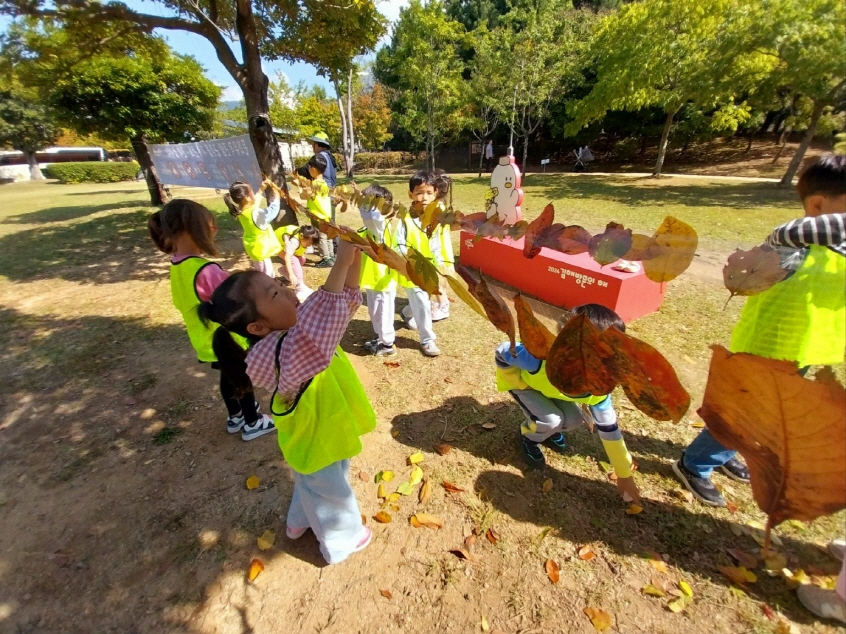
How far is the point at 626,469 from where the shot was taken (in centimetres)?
216

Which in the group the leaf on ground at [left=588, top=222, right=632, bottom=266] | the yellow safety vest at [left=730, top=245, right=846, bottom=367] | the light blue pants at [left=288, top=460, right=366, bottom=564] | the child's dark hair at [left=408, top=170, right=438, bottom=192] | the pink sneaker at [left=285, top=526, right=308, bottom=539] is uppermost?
the leaf on ground at [left=588, top=222, right=632, bottom=266]

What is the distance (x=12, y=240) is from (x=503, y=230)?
14331mm

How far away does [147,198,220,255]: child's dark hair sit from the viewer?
227 centimetres

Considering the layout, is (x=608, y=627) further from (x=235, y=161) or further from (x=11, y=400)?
(x=235, y=161)

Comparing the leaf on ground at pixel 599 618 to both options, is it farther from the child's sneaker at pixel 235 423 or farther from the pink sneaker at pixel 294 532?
the child's sneaker at pixel 235 423

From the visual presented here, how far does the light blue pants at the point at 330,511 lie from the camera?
183 centimetres

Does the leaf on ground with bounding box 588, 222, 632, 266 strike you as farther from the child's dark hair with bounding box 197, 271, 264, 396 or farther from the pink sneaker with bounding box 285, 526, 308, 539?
the pink sneaker with bounding box 285, 526, 308, 539

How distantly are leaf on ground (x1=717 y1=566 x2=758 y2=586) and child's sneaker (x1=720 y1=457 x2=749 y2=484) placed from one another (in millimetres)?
677

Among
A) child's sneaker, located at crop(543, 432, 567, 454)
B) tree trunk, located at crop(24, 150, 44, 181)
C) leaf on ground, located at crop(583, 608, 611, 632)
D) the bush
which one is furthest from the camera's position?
tree trunk, located at crop(24, 150, 44, 181)

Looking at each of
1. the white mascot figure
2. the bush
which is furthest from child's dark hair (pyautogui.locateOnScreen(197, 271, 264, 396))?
the bush

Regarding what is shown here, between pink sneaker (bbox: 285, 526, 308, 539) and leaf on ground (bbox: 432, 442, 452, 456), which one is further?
leaf on ground (bbox: 432, 442, 452, 456)

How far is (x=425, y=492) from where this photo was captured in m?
2.47

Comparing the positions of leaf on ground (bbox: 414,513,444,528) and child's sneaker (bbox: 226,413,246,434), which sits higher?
child's sneaker (bbox: 226,413,246,434)

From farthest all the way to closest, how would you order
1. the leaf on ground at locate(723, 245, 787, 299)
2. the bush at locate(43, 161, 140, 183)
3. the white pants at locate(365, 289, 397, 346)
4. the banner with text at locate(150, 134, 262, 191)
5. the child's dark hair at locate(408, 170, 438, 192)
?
1. the bush at locate(43, 161, 140, 183)
2. the banner with text at locate(150, 134, 262, 191)
3. the white pants at locate(365, 289, 397, 346)
4. the child's dark hair at locate(408, 170, 438, 192)
5. the leaf on ground at locate(723, 245, 787, 299)
